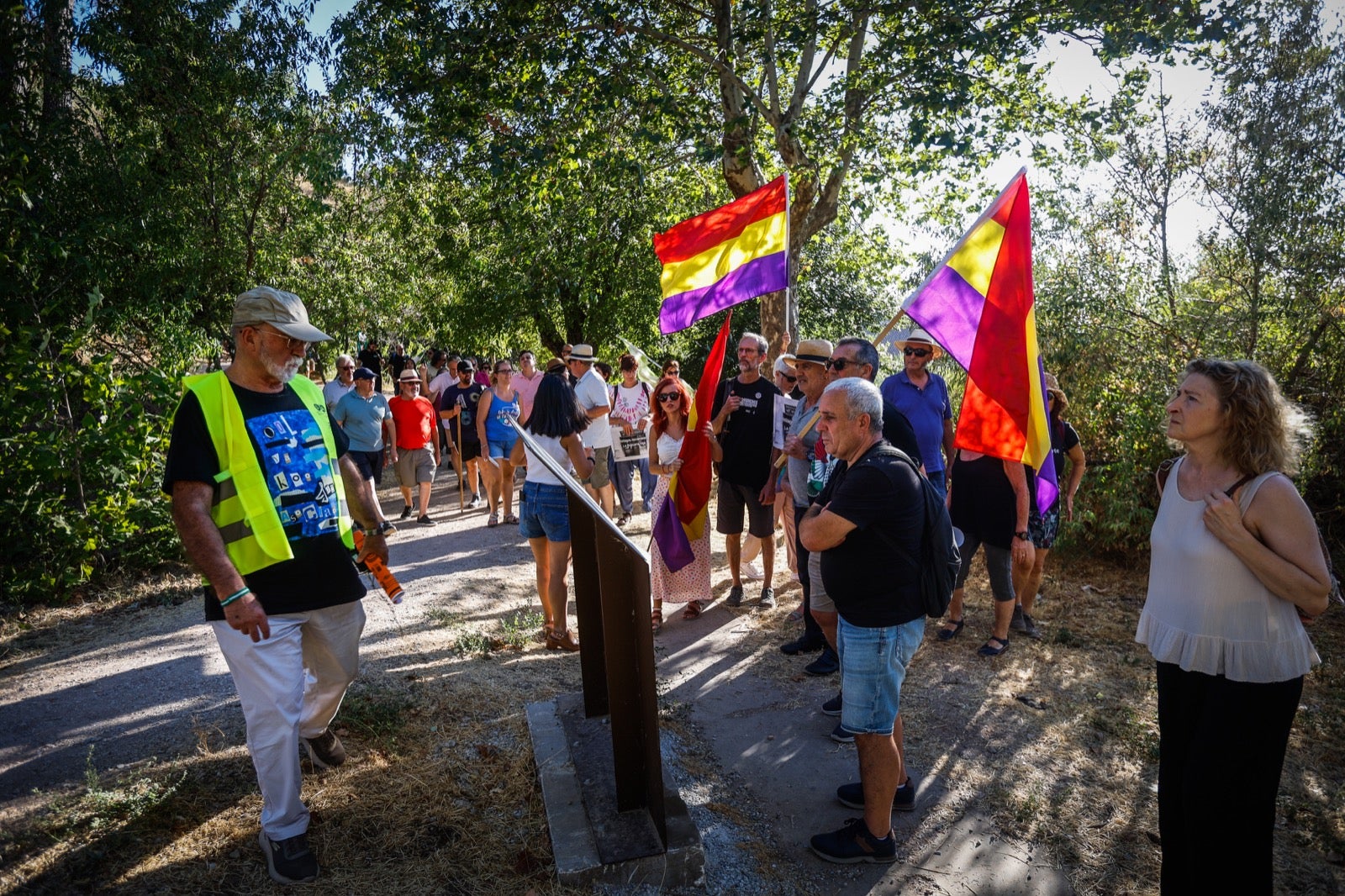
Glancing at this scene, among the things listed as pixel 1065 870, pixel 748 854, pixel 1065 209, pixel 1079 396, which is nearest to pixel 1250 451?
pixel 1065 870

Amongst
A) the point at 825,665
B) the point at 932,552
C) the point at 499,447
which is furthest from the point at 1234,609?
the point at 499,447

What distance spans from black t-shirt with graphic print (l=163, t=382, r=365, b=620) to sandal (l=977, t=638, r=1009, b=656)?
166 inches

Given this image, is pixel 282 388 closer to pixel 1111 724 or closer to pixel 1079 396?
pixel 1111 724

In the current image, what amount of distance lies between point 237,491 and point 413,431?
23.3 ft

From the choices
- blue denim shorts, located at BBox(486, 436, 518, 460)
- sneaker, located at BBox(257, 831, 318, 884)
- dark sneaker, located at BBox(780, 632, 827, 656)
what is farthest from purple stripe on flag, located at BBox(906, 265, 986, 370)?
blue denim shorts, located at BBox(486, 436, 518, 460)

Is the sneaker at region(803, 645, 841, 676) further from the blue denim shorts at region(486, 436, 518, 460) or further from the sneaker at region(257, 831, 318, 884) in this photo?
the blue denim shorts at region(486, 436, 518, 460)

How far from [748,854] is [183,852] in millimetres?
2308

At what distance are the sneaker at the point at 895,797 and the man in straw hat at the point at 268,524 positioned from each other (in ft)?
7.45

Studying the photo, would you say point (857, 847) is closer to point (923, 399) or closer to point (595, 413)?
point (923, 399)

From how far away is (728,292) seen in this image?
19.6ft

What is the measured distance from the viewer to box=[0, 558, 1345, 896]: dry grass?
10.7ft

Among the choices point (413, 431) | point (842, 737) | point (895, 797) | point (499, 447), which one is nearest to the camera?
point (895, 797)

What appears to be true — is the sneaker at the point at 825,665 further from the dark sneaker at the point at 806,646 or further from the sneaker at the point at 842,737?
the sneaker at the point at 842,737

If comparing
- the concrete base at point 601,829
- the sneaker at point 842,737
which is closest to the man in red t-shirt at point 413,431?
the concrete base at point 601,829
